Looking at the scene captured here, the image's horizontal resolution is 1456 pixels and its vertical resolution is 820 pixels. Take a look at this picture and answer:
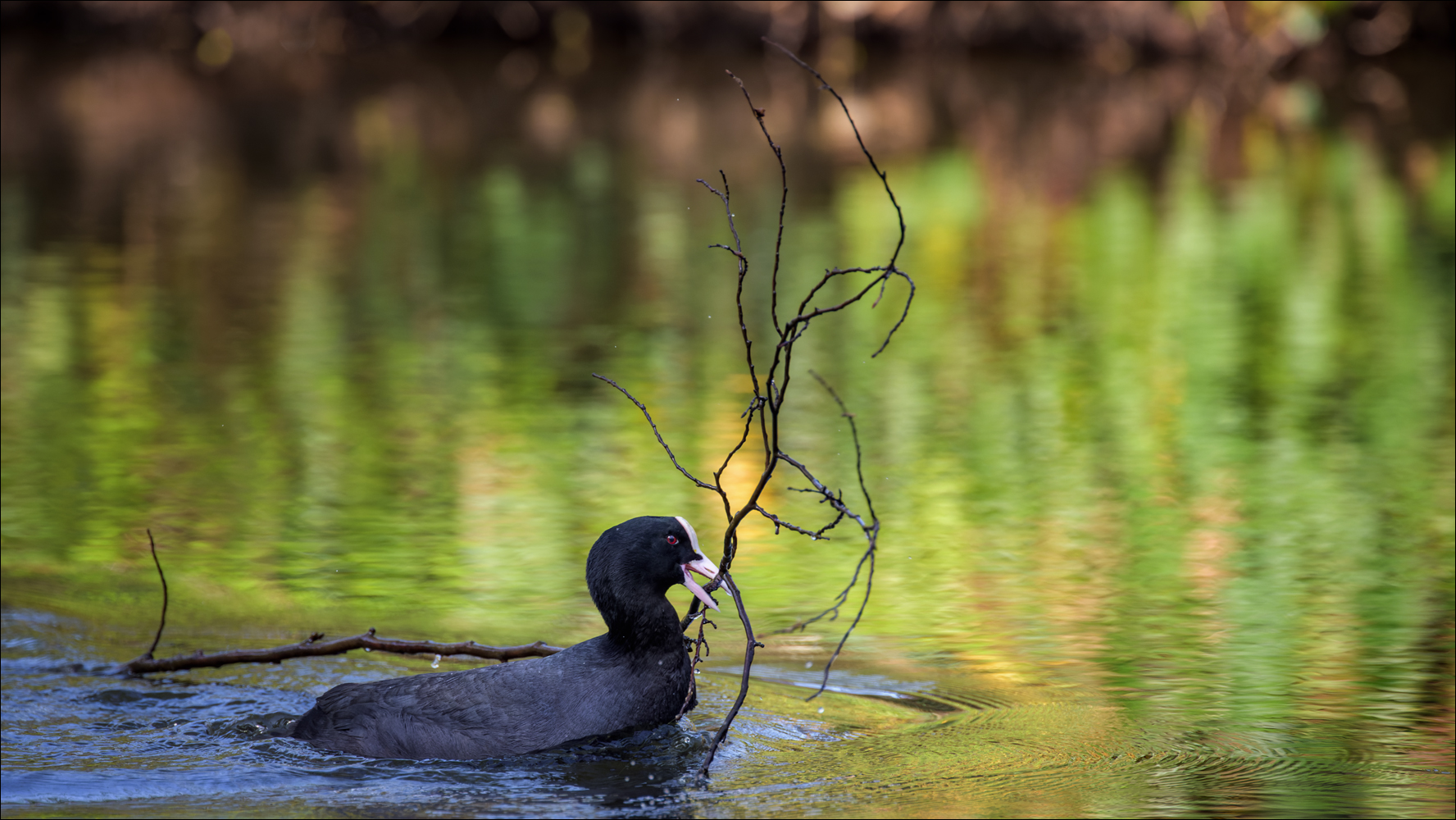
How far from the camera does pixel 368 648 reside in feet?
21.7

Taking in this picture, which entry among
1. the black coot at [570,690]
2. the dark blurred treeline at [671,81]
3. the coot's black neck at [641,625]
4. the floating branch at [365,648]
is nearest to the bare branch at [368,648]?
the floating branch at [365,648]

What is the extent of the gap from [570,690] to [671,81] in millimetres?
25730

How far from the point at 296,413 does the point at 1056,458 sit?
13.9ft

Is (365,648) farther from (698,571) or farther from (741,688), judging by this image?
(741,688)

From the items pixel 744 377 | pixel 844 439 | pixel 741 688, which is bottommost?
pixel 741 688

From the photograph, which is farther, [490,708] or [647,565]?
[647,565]

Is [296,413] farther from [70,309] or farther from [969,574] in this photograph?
[969,574]

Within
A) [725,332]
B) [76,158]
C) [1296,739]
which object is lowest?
[1296,739]

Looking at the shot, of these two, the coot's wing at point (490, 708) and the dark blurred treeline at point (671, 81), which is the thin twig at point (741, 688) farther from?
the dark blurred treeline at point (671, 81)

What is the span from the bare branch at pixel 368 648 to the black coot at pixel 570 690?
0.57 feet

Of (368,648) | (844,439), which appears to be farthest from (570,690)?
(844,439)

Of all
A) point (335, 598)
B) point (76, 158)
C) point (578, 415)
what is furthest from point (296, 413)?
point (76, 158)

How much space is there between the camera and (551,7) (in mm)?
35688

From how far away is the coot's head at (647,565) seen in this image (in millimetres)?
6492
